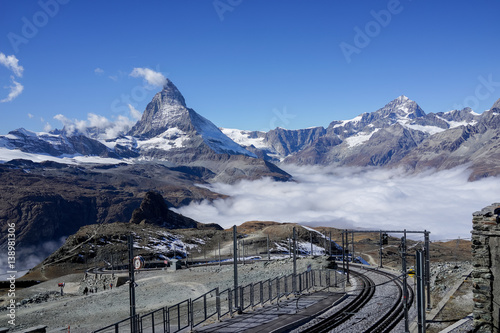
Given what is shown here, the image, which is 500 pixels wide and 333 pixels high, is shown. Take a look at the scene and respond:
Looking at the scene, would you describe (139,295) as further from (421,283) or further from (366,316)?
(421,283)

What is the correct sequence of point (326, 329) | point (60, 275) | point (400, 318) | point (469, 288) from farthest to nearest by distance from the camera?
point (60, 275), point (469, 288), point (400, 318), point (326, 329)

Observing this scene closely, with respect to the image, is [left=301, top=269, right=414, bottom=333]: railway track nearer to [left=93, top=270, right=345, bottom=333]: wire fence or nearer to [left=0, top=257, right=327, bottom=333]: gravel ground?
[left=93, top=270, right=345, bottom=333]: wire fence

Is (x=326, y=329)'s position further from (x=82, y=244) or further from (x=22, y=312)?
(x=82, y=244)

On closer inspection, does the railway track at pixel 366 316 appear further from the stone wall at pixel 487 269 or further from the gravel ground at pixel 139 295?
the gravel ground at pixel 139 295

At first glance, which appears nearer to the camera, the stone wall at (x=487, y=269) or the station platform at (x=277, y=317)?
the stone wall at (x=487, y=269)

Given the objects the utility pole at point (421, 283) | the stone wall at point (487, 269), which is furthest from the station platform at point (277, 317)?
the stone wall at point (487, 269)

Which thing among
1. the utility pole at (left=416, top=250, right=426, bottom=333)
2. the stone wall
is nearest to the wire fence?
the utility pole at (left=416, top=250, right=426, bottom=333)

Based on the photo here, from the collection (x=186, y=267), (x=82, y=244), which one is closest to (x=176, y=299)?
(x=186, y=267)
